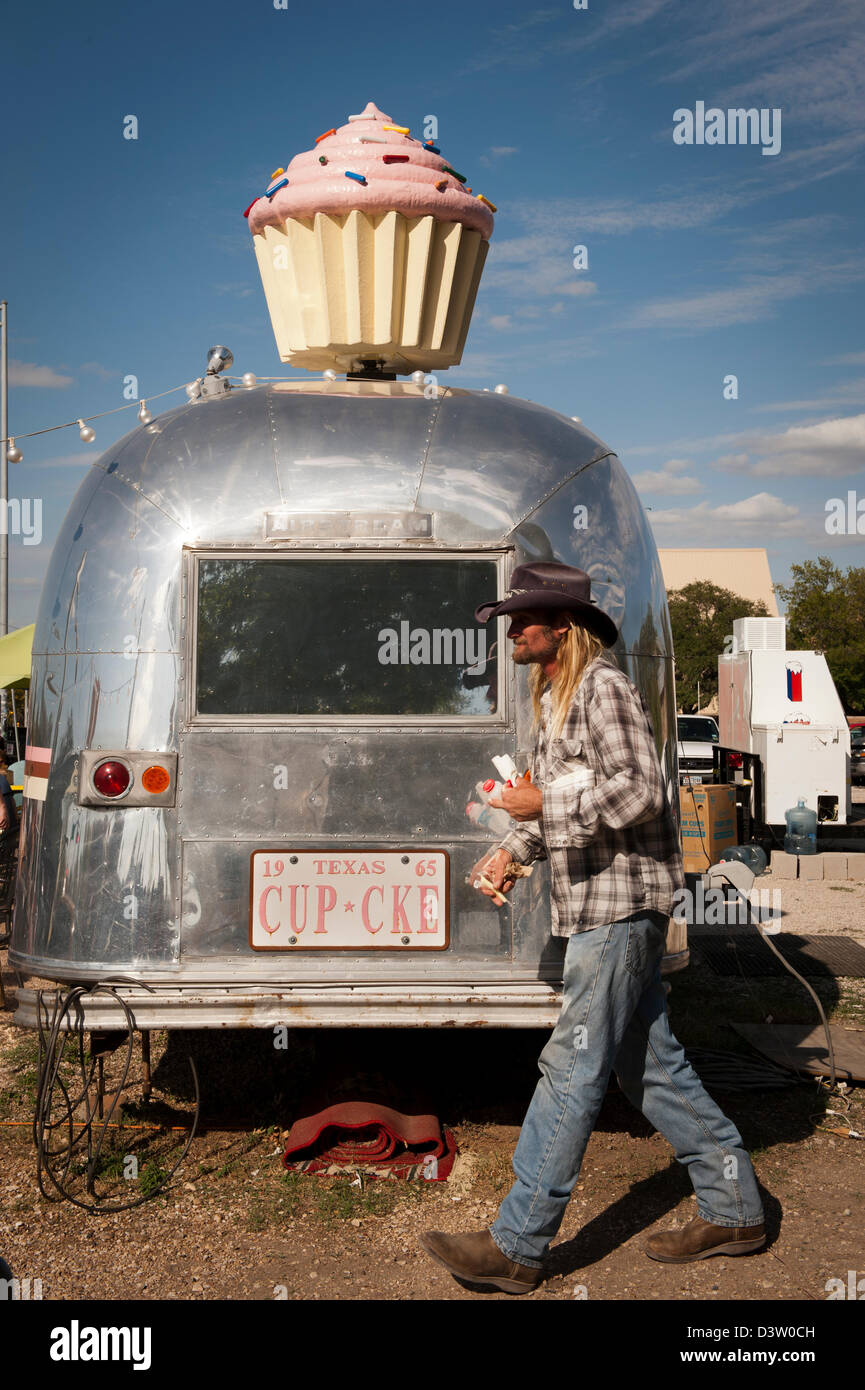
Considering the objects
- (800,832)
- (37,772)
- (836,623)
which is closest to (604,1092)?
(37,772)

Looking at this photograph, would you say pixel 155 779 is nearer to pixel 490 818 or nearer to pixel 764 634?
pixel 490 818

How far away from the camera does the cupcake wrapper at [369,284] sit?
17.3ft

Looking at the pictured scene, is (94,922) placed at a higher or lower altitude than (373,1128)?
higher

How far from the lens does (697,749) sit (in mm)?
18422

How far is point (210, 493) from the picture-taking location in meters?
4.30

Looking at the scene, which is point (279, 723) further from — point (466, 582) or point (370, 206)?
point (370, 206)

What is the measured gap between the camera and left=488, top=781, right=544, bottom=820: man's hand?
11.8 feet

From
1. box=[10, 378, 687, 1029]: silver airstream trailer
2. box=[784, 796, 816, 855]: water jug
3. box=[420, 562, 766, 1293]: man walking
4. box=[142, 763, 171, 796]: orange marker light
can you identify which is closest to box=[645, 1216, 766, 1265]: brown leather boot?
box=[420, 562, 766, 1293]: man walking

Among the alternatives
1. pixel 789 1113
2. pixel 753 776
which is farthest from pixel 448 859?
→ pixel 753 776

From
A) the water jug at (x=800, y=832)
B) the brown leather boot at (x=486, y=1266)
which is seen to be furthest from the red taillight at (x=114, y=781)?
the water jug at (x=800, y=832)

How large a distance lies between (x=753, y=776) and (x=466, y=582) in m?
10.6

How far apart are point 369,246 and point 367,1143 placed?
12.5 feet

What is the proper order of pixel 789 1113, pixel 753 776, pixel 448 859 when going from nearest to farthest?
pixel 448 859 → pixel 789 1113 → pixel 753 776
